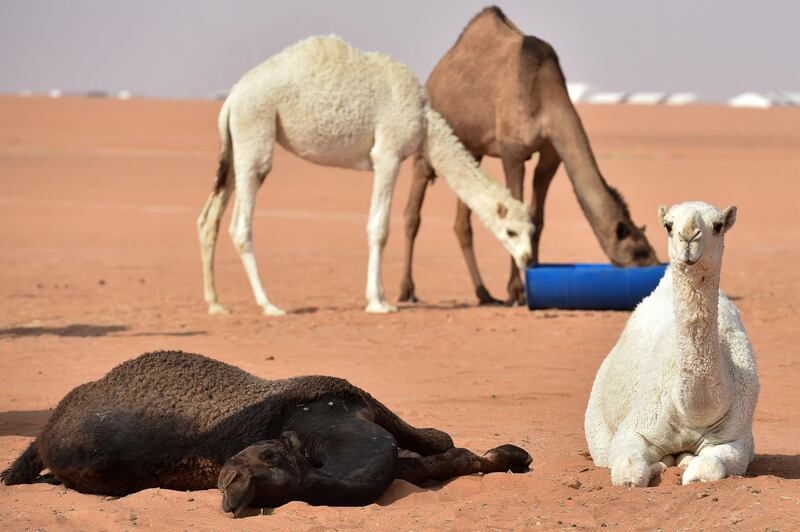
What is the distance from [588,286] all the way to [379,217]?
7.98ft

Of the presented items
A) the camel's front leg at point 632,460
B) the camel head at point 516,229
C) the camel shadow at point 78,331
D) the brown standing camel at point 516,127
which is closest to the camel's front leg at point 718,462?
the camel's front leg at point 632,460

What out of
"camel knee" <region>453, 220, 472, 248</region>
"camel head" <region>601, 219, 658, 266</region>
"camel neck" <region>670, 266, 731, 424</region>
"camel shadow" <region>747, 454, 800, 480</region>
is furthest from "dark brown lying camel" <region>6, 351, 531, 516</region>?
"camel knee" <region>453, 220, 472, 248</region>

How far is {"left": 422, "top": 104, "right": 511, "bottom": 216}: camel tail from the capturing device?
48.0 ft

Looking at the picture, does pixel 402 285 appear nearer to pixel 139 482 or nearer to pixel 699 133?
pixel 139 482

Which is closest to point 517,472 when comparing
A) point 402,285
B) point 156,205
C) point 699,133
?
point 402,285

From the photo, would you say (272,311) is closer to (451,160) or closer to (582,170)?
(451,160)

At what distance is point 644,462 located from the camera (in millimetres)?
5891

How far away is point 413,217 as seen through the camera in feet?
53.1

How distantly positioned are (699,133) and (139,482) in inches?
2352

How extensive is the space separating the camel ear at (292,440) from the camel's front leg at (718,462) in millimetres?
1662

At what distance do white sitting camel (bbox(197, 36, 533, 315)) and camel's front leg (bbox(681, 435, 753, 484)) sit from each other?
8165 mm

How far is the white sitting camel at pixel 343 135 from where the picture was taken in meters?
14.3

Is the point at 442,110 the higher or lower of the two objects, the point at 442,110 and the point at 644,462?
the higher

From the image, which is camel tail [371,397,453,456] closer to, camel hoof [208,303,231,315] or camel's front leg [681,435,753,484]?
camel's front leg [681,435,753,484]
